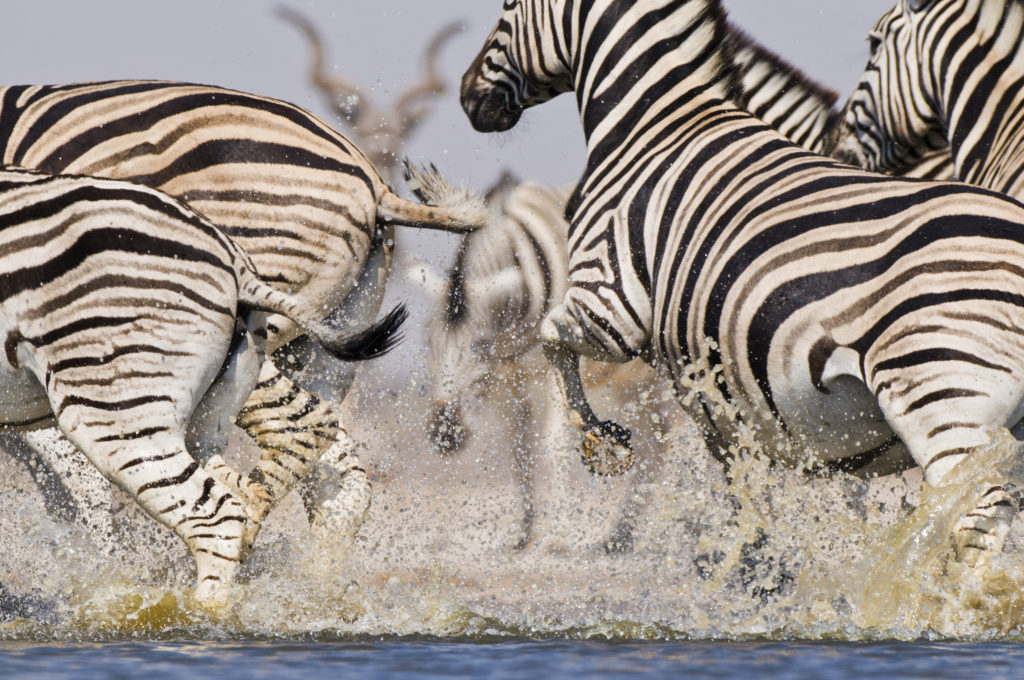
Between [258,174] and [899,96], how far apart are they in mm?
3362

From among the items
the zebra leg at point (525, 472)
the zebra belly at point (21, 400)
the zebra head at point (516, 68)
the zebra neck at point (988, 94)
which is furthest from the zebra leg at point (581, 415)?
the zebra leg at point (525, 472)

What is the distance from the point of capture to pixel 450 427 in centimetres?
1091

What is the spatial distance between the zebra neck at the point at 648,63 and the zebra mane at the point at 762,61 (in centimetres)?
5

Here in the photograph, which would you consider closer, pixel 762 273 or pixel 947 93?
pixel 762 273

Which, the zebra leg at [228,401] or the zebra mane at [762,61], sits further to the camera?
the zebra mane at [762,61]

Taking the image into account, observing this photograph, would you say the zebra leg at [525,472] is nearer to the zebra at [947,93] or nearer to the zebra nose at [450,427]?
the zebra nose at [450,427]

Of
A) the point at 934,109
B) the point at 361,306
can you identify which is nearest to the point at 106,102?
the point at 361,306

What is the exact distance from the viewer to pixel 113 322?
4457 millimetres

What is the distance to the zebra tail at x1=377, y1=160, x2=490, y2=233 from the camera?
6.10m

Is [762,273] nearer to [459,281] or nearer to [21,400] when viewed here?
[21,400]

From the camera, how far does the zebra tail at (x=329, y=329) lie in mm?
4785

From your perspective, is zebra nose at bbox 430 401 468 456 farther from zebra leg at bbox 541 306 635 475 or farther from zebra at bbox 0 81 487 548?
zebra at bbox 0 81 487 548

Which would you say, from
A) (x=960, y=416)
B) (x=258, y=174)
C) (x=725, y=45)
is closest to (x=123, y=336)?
(x=258, y=174)

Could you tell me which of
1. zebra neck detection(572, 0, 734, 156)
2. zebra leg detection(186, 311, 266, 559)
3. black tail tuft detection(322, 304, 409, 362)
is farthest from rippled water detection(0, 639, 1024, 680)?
zebra neck detection(572, 0, 734, 156)
